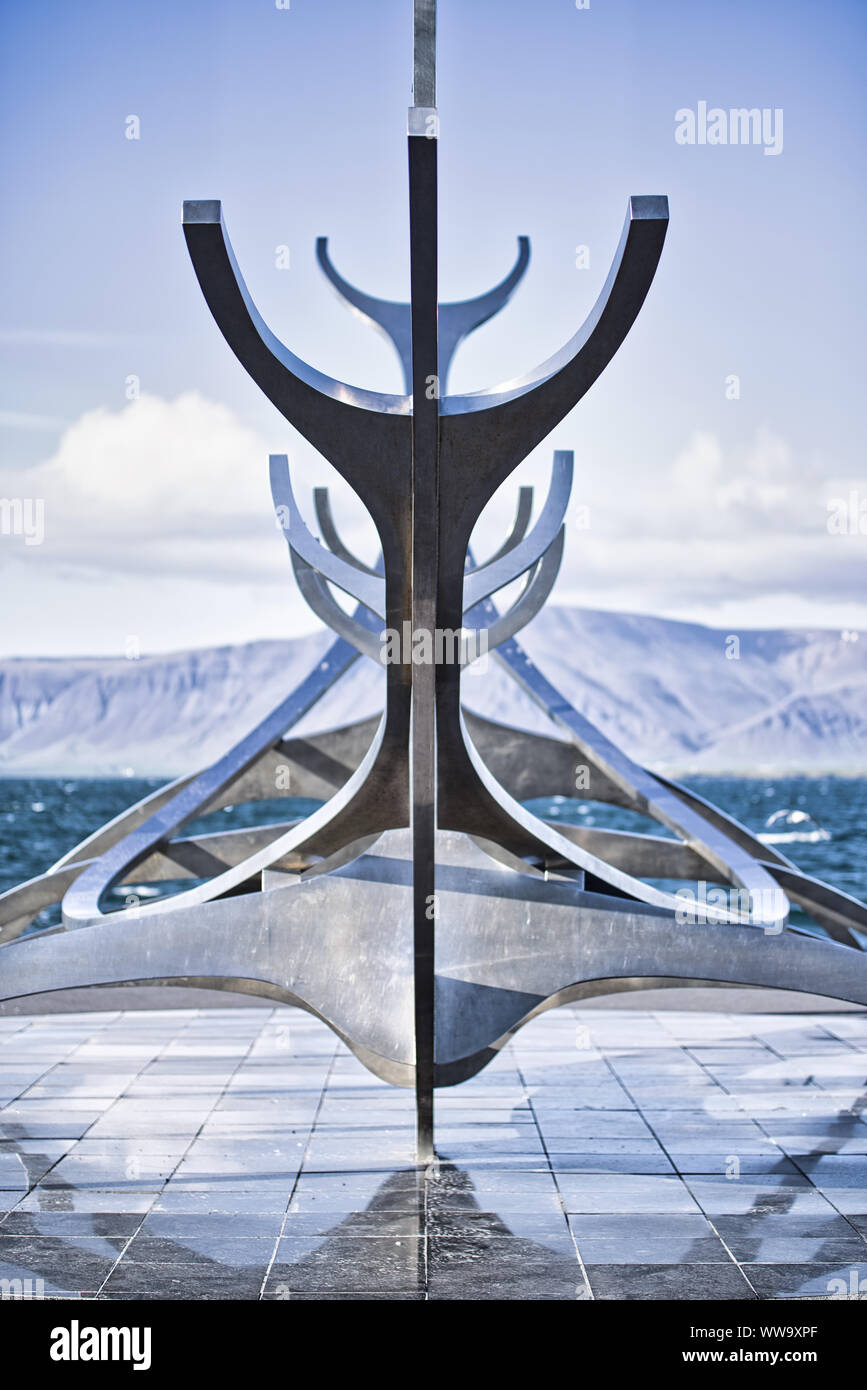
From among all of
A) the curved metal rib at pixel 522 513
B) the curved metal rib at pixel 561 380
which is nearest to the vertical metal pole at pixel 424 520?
the curved metal rib at pixel 561 380

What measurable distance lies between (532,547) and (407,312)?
5.13 metres

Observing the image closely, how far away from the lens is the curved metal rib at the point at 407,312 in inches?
535

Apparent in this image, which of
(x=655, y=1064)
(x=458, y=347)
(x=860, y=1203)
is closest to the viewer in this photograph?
(x=860, y=1203)

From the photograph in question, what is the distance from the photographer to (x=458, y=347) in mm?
13641

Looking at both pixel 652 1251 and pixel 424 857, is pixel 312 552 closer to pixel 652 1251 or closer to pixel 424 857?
pixel 424 857

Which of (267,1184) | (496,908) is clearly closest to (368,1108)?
(267,1184)

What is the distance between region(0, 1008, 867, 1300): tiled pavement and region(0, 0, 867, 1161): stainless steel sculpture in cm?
98

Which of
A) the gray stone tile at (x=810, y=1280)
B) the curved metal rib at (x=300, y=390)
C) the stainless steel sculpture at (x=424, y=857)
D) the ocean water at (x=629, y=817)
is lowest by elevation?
the ocean water at (x=629, y=817)

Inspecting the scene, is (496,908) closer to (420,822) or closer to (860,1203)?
(420,822)

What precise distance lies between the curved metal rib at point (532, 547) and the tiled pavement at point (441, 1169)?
3919 mm

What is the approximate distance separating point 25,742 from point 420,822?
179470 mm

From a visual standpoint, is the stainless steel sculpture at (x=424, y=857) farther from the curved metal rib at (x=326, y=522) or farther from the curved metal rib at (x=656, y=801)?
the curved metal rib at (x=326, y=522)
